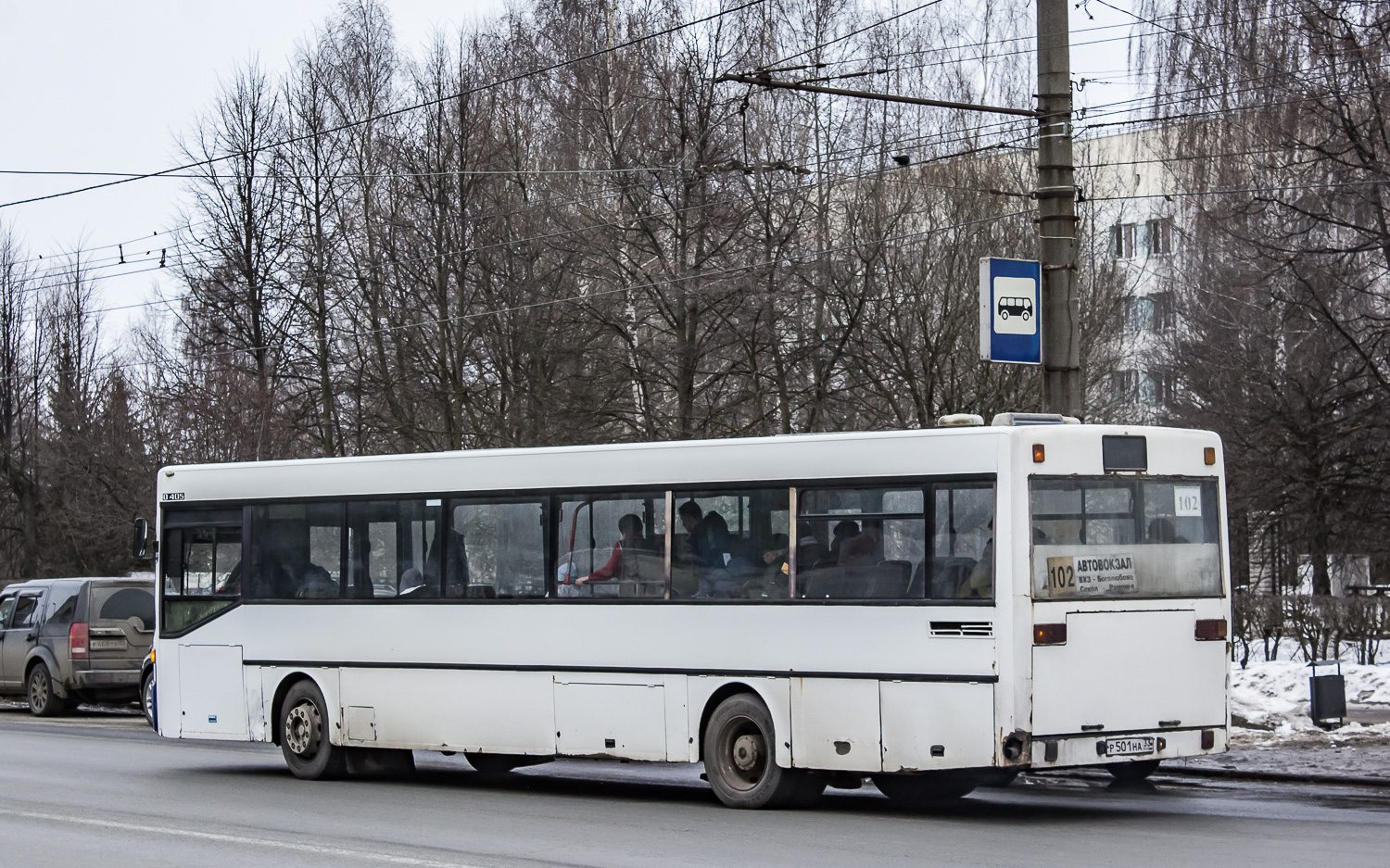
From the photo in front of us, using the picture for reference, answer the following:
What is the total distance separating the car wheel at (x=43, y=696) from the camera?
24062 mm

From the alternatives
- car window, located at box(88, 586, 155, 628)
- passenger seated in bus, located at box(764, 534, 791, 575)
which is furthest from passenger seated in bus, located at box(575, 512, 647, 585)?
car window, located at box(88, 586, 155, 628)

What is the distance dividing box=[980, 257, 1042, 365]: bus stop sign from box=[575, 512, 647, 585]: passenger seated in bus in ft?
11.4

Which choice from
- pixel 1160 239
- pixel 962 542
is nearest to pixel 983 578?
pixel 962 542

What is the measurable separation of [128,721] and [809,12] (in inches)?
684

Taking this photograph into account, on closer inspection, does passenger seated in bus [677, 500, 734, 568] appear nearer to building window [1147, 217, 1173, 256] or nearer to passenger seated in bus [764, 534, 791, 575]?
passenger seated in bus [764, 534, 791, 575]

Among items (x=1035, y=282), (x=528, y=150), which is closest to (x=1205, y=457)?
(x=1035, y=282)

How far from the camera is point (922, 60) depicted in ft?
107

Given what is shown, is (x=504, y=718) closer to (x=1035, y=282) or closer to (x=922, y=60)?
(x=1035, y=282)

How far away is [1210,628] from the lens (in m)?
11.7

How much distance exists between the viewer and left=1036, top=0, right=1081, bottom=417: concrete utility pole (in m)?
14.6

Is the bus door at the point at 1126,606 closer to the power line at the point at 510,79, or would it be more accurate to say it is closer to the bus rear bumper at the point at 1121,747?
the bus rear bumper at the point at 1121,747

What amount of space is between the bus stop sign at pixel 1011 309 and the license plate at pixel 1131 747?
4.05 m

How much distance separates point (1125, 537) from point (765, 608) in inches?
100

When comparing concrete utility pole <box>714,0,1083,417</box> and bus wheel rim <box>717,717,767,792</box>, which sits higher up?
concrete utility pole <box>714,0,1083,417</box>
